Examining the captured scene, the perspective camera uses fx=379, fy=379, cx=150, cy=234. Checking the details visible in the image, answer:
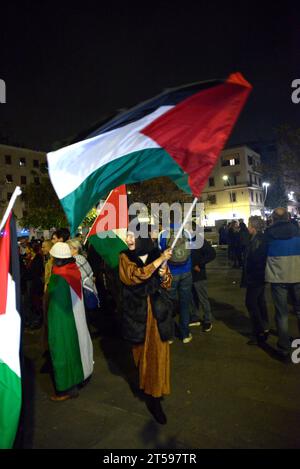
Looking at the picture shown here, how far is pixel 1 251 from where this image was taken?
3174 mm

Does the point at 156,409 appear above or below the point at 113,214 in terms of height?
below

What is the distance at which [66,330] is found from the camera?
4.57m

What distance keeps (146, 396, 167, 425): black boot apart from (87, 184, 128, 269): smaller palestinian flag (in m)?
2.75

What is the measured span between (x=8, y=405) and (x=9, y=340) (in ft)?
1.67

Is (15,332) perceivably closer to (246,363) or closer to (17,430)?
(17,430)

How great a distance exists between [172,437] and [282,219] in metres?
3.40

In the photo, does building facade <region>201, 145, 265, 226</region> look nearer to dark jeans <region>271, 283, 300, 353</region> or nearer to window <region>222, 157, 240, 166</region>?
window <region>222, 157, 240, 166</region>

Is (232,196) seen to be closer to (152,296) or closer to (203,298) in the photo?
(203,298)

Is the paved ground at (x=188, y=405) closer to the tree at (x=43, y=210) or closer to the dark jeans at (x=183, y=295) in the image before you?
the dark jeans at (x=183, y=295)

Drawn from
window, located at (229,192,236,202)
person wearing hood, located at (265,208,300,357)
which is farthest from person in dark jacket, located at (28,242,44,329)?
window, located at (229,192,236,202)

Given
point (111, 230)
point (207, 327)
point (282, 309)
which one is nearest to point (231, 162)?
point (207, 327)

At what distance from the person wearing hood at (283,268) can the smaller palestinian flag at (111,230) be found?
2.43 meters

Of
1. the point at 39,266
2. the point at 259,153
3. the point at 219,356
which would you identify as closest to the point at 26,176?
the point at 259,153

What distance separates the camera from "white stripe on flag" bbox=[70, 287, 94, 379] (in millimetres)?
4770
